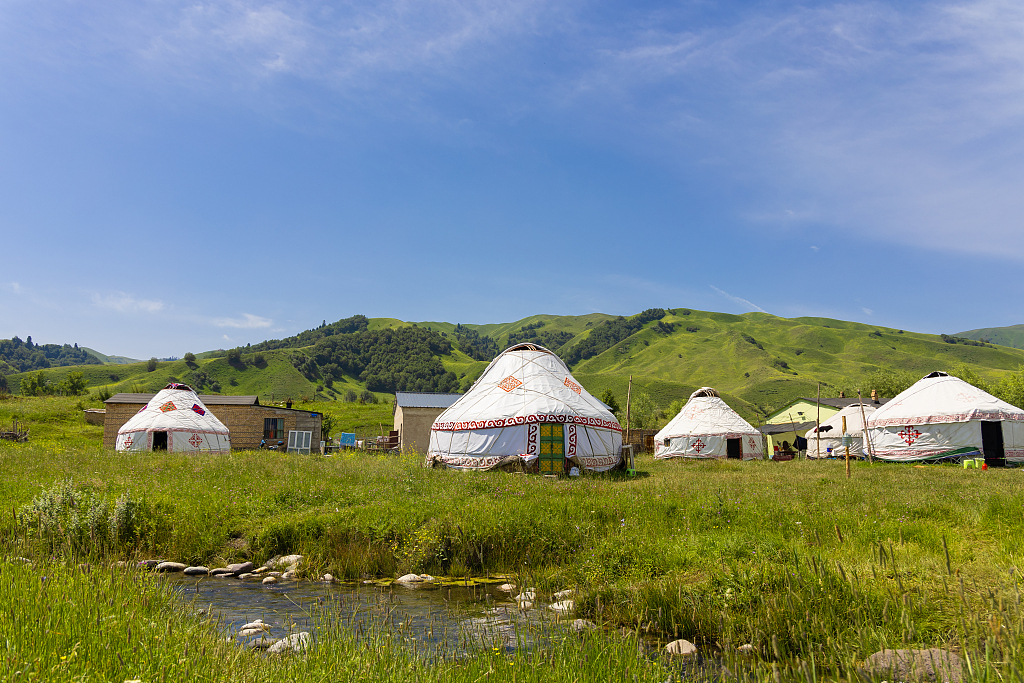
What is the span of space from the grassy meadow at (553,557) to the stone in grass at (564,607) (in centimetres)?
16

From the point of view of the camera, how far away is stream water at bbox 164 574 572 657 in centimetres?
540

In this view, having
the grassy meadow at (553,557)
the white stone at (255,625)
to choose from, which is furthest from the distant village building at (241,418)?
→ the white stone at (255,625)

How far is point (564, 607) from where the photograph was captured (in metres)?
6.17

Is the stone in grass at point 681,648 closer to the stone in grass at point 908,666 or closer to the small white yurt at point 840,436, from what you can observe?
the stone in grass at point 908,666

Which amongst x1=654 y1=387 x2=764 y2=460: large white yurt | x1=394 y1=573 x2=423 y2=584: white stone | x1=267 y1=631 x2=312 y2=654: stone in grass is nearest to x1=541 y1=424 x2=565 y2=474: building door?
x1=394 y1=573 x2=423 y2=584: white stone

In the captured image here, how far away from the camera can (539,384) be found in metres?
23.2

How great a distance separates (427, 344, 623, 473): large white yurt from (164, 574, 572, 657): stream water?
1254 centimetres

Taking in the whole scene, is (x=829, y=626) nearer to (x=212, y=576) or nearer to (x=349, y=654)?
(x=349, y=654)

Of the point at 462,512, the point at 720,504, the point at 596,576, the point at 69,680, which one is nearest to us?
the point at 69,680

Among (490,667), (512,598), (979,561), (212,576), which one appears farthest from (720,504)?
(212,576)

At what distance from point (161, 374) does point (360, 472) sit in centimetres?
13945

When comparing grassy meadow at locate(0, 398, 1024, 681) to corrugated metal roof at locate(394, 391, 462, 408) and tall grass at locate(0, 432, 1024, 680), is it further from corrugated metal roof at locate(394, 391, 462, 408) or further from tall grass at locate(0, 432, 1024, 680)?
corrugated metal roof at locate(394, 391, 462, 408)

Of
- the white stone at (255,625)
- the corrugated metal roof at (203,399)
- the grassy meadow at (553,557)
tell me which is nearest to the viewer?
the grassy meadow at (553,557)

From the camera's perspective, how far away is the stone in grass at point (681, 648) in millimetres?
5165
